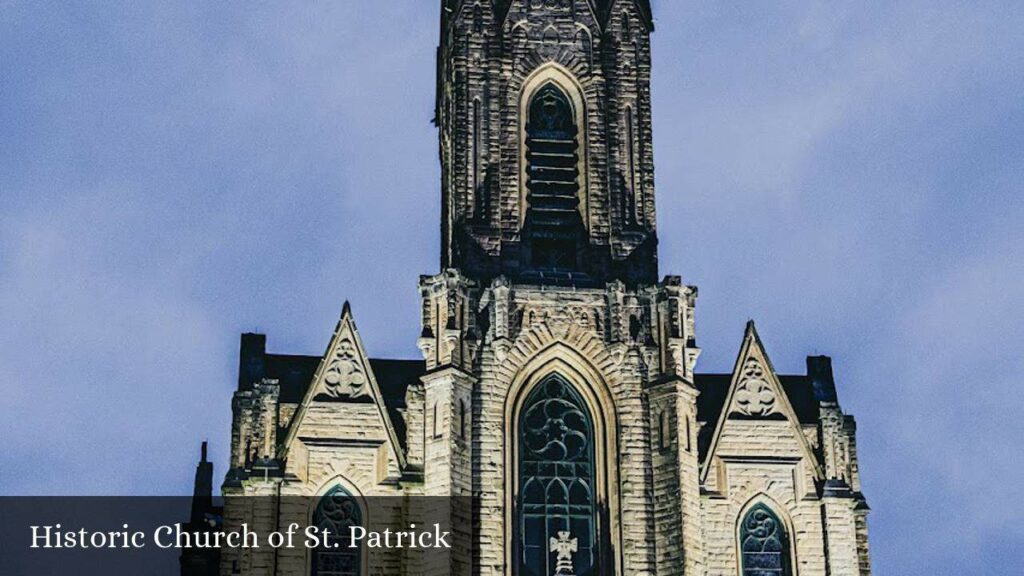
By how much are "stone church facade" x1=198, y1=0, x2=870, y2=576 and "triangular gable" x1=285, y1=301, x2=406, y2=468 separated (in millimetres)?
40

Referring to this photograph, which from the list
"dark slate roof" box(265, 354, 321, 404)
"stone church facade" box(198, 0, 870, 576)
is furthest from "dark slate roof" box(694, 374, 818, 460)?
"dark slate roof" box(265, 354, 321, 404)

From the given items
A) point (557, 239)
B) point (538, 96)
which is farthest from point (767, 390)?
point (538, 96)

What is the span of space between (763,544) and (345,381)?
885 cm

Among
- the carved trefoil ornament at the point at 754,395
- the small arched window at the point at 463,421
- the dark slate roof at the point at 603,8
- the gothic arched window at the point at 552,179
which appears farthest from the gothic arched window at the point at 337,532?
the dark slate roof at the point at 603,8

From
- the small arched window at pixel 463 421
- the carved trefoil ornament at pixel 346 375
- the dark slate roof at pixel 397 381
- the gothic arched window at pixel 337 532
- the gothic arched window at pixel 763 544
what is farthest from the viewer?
the dark slate roof at pixel 397 381

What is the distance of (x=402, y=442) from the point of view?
1455 inches

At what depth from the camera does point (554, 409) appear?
121 ft

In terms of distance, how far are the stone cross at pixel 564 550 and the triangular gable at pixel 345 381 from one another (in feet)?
11.1

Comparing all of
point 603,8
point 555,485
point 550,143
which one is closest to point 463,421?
point 555,485

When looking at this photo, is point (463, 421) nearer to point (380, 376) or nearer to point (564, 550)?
point (564, 550)

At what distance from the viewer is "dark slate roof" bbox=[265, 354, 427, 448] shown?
123 ft

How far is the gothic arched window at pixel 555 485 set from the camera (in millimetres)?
35312

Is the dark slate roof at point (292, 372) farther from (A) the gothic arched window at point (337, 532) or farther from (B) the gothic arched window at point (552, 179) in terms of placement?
(B) the gothic arched window at point (552, 179)

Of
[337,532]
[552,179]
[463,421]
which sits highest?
[552,179]
